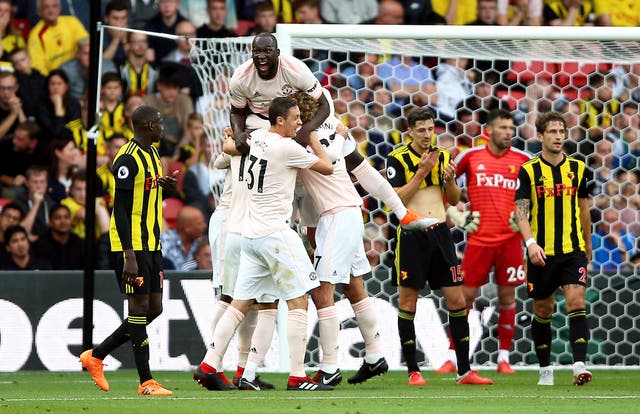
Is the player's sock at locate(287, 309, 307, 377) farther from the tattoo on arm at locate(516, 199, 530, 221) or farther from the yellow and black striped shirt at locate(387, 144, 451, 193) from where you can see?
the tattoo on arm at locate(516, 199, 530, 221)

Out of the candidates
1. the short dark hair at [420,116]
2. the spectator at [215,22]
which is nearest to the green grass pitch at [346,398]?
the short dark hair at [420,116]

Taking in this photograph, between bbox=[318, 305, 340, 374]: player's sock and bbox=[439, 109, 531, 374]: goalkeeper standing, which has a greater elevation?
bbox=[439, 109, 531, 374]: goalkeeper standing

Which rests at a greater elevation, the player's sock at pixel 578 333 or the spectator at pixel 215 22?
the spectator at pixel 215 22

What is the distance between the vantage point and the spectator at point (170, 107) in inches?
523

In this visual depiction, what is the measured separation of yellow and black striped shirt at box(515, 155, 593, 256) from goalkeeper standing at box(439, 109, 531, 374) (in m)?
1.32

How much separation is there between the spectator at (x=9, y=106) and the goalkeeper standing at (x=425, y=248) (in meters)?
5.16

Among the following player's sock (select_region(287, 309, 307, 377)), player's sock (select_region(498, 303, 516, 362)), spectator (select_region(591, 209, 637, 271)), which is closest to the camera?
player's sock (select_region(287, 309, 307, 377))

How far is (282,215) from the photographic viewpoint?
26.4ft

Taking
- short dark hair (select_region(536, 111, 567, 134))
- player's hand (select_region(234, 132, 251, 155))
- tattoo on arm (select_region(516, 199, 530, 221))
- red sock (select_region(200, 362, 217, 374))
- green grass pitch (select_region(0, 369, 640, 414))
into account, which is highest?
short dark hair (select_region(536, 111, 567, 134))

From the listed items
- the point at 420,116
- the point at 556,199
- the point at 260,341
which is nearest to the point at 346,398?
the point at 260,341

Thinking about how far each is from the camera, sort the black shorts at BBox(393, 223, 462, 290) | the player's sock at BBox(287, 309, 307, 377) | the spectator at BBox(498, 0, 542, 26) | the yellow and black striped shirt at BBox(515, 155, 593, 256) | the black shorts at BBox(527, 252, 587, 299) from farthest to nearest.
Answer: the spectator at BBox(498, 0, 542, 26) → the black shorts at BBox(393, 223, 462, 290) → the yellow and black striped shirt at BBox(515, 155, 593, 256) → the black shorts at BBox(527, 252, 587, 299) → the player's sock at BBox(287, 309, 307, 377)

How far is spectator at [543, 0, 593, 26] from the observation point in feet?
47.2

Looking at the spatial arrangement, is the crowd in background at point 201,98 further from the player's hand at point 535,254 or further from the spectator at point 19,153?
the player's hand at point 535,254

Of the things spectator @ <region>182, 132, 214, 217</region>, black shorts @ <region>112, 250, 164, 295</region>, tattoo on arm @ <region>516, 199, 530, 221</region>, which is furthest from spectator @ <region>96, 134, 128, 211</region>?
Answer: tattoo on arm @ <region>516, 199, 530, 221</region>
